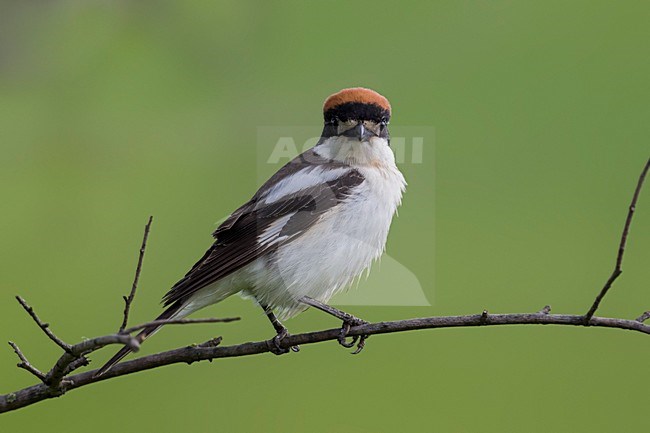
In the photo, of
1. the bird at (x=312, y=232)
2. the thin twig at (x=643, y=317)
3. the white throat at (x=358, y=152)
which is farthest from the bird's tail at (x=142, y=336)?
the thin twig at (x=643, y=317)

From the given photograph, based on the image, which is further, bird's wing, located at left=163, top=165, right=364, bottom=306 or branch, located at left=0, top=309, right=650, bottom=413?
bird's wing, located at left=163, top=165, right=364, bottom=306

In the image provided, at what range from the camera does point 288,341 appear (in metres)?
2.37

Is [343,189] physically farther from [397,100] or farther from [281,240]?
[397,100]

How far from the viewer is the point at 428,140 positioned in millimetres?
5305

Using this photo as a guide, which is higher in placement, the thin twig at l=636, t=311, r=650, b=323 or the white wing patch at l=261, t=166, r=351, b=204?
the white wing patch at l=261, t=166, r=351, b=204

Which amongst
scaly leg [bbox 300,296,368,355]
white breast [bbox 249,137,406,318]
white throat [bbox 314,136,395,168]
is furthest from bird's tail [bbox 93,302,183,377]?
white throat [bbox 314,136,395,168]

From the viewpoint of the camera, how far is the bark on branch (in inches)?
69.9

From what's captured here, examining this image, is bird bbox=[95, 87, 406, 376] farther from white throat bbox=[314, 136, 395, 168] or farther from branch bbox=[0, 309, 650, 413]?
branch bbox=[0, 309, 650, 413]

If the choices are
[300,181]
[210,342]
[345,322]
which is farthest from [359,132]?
[210,342]

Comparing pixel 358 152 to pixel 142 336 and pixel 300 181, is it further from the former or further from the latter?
pixel 142 336

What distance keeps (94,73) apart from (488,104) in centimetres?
333

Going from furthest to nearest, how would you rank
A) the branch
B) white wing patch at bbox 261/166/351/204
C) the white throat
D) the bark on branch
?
the white throat → white wing patch at bbox 261/166/351/204 → the branch → the bark on branch

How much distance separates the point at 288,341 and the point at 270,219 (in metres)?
0.49

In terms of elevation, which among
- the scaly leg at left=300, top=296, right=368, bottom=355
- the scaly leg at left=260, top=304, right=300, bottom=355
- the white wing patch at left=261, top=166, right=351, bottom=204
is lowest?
the scaly leg at left=260, top=304, right=300, bottom=355
